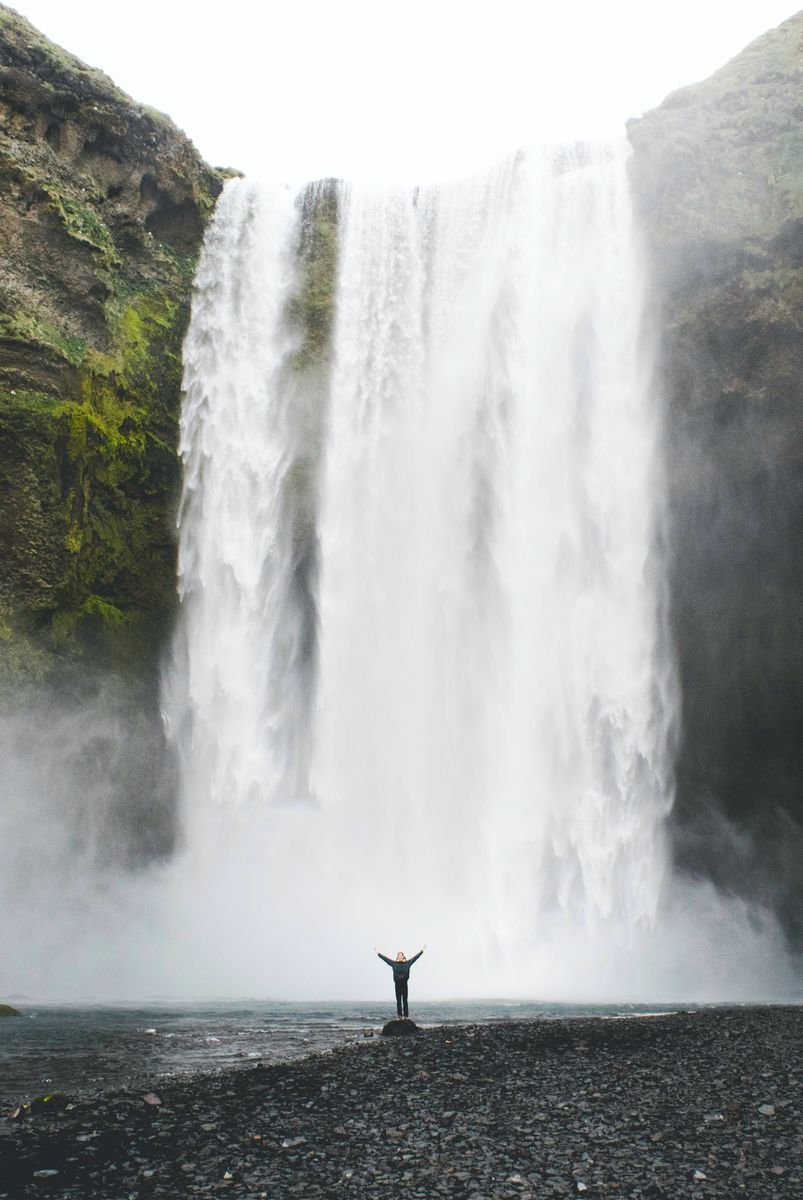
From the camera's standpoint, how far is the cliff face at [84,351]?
20.6 m

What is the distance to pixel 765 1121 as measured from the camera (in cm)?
719

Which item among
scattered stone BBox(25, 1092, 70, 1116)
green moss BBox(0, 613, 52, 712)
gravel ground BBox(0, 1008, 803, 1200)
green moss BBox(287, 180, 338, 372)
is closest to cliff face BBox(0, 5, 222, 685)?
green moss BBox(0, 613, 52, 712)

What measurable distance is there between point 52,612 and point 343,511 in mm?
7603

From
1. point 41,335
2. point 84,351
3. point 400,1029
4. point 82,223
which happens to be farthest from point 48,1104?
point 82,223

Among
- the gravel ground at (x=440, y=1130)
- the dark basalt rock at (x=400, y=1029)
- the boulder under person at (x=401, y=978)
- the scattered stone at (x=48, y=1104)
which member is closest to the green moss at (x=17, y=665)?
the boulder under person at (x=401, y=978)

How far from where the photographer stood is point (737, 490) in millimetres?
22484

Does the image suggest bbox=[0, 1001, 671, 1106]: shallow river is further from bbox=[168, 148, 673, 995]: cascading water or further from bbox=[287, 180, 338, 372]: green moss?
bbox=[287, 180, 338, 372]: green moss

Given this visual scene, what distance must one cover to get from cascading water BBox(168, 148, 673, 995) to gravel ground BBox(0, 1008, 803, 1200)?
1012 centimetres

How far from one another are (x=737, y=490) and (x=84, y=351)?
16225 millimetres

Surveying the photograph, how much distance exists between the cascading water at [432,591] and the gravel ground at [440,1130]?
399 inches

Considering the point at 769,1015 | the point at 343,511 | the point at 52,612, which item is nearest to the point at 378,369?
the point at 343,511

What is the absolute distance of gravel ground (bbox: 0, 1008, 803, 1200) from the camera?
5879 millimetres

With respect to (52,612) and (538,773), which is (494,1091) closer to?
(538,773)

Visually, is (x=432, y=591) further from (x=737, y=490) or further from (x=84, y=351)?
(x=84, y=351)
